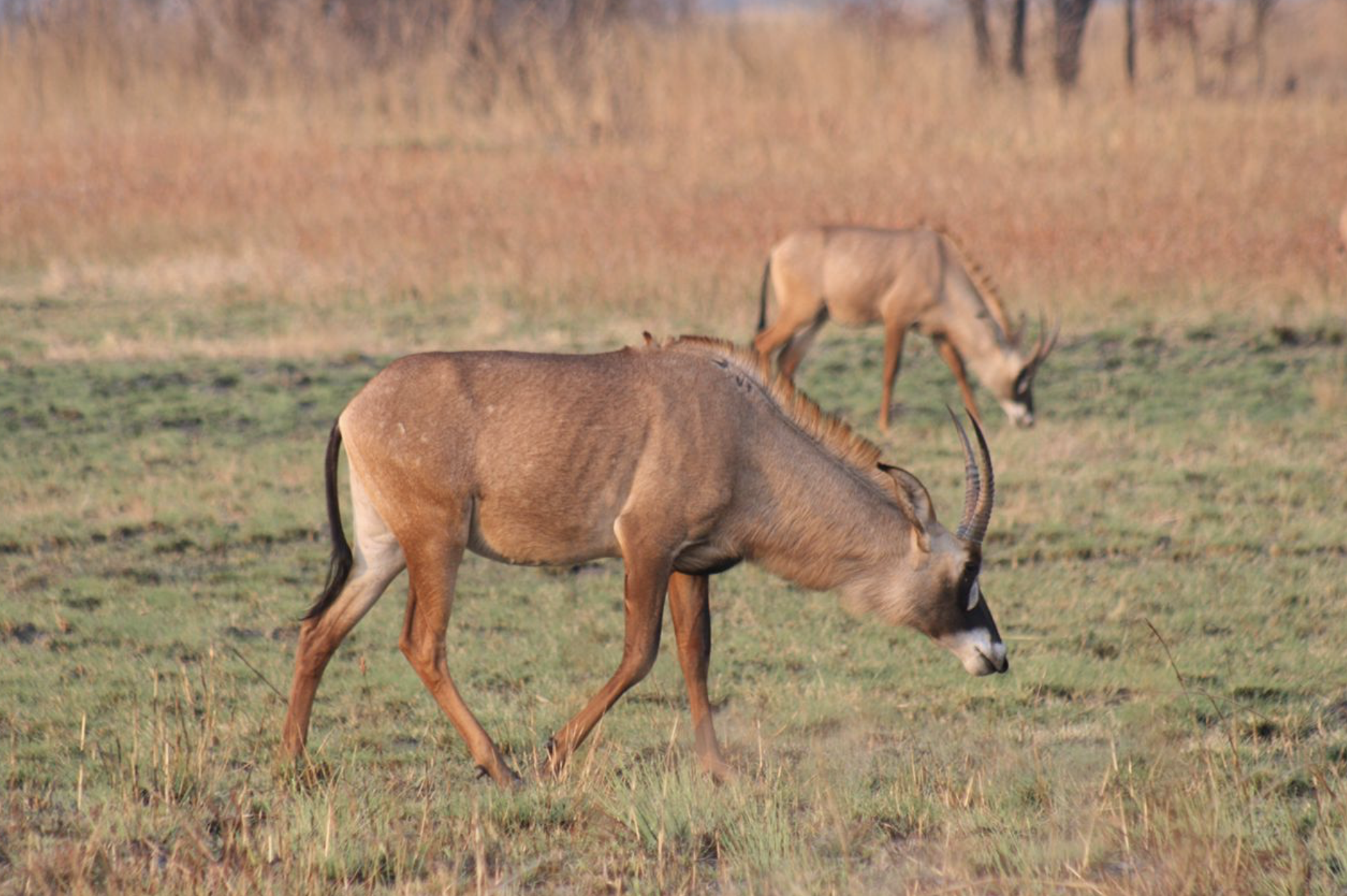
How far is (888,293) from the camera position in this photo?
12.0m

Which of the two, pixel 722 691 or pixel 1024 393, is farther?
pixel 1024 393

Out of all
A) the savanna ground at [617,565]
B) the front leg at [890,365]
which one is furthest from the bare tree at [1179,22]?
the front leg at [890,365]

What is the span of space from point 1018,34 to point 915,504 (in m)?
21.1

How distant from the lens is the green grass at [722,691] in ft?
14.0

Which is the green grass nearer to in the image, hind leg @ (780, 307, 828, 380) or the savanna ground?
the savanna ground

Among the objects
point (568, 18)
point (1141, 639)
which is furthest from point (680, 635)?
point (568, 18)

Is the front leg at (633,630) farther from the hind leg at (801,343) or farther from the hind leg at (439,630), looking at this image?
the hind leg at (801,343)

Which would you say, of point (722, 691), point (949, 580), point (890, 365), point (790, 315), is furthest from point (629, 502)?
point (790, 315)

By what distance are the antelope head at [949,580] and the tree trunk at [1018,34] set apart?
20.7m

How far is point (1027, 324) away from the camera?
14008mm

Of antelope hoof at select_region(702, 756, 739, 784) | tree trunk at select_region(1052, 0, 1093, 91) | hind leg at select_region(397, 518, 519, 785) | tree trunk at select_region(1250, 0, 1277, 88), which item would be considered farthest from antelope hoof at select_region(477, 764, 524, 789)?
tree trunk at select_region(1250, 0, 1277, 88)

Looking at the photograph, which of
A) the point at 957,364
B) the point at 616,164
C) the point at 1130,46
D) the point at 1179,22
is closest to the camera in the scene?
the point at 957,364

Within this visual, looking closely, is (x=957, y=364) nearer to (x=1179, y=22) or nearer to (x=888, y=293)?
(x=888, y=293)

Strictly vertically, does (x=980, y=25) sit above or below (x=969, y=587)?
above
